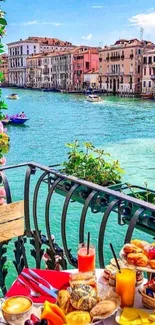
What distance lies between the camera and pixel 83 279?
1509 mm

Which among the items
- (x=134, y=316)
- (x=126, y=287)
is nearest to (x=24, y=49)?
(x=126, y=287)

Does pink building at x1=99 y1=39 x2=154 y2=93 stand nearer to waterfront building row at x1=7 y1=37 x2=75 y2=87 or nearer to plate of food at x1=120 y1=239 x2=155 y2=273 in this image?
waterfront building row at x1=7 y1=37 x2=75 y2=87

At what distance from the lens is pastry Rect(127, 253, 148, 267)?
152cm

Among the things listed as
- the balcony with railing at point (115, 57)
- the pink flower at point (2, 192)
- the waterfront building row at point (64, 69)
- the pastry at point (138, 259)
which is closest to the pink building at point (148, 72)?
the balcony with railing at point (115, 57)

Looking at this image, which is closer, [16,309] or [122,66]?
[16,309]

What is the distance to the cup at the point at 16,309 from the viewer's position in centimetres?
140

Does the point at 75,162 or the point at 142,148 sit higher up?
the point at 75,162

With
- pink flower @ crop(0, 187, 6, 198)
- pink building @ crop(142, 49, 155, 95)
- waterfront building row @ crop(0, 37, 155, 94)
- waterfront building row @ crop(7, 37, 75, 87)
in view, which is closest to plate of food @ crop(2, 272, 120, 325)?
pink flower @ crop(0, 187, 6, 198)

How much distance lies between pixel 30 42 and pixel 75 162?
105m

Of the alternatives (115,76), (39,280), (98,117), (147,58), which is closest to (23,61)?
(115,76)

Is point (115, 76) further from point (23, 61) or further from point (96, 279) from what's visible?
point (96, 279)

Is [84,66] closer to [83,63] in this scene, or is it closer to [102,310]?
[83,63]

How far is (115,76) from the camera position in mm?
74812

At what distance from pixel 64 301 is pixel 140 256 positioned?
1.00 feet
